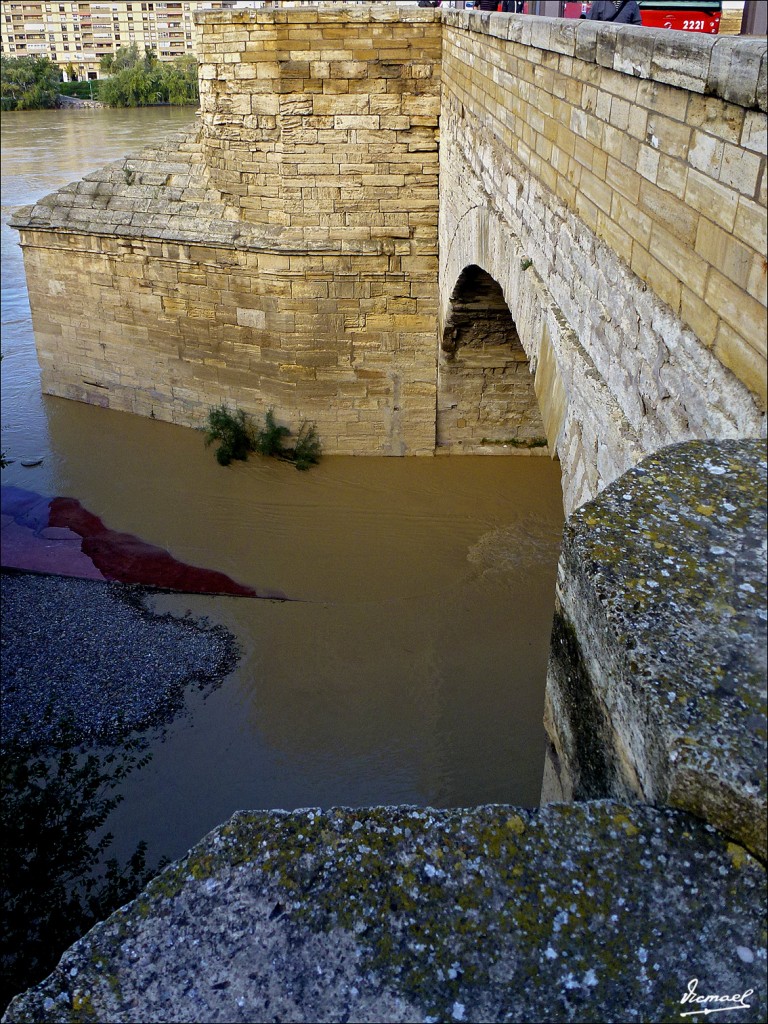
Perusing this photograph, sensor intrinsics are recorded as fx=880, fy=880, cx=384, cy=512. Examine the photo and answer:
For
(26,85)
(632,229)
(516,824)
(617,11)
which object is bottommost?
(516,824)

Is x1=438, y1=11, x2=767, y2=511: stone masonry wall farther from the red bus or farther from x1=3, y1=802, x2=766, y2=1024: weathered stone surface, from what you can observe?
the red bus

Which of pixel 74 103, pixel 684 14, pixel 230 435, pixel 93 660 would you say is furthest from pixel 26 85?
pixel 684 14

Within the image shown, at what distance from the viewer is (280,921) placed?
4.42 feet

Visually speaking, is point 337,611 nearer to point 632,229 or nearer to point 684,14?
point 684,14

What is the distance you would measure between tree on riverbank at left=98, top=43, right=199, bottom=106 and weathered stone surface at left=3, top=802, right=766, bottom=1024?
35.9 m

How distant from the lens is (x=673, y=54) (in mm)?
2541

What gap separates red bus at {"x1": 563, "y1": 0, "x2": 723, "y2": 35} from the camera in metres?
5.57

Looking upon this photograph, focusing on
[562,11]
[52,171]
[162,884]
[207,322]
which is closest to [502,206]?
[562,11]

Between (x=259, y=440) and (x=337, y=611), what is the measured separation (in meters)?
3.10

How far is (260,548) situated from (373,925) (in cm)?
801

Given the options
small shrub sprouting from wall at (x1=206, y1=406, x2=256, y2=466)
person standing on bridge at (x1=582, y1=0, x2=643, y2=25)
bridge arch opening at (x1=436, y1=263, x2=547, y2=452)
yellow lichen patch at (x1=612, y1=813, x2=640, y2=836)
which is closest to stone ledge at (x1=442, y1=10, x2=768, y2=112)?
person standing on bridge at (x1=582, y1=0, x2=643, y2=25)

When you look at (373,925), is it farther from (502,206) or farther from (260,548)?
(260,548)

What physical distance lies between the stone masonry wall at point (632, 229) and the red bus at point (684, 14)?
53.0 inches

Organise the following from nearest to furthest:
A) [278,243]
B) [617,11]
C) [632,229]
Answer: [632,229] < [617,11] < [278,243]
